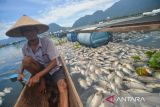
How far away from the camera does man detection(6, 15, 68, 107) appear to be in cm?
391

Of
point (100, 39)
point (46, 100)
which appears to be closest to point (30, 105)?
point (46, 100)

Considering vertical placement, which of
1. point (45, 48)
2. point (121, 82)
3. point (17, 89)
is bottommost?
point (17, 89)

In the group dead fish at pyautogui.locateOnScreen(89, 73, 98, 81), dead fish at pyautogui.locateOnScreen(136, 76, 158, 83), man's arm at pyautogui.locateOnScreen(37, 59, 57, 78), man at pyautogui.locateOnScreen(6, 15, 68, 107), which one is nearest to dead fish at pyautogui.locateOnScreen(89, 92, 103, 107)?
man at pyautogui.locateOnScreen(6, 15, 68, 107)

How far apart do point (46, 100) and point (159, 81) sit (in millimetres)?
2984

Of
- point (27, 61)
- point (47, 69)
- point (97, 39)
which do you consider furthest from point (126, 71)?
point (97, 39)

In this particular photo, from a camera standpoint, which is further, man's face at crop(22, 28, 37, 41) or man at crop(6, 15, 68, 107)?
man's face at crop(22, 28, 37, 41)

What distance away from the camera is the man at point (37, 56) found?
3906 mm

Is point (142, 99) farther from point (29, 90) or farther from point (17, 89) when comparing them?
point (17, 89)

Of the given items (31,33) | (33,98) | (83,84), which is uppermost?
(31,33)

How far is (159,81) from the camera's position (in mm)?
4793

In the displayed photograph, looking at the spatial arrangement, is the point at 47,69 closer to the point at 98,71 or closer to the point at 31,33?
the point at 31,33

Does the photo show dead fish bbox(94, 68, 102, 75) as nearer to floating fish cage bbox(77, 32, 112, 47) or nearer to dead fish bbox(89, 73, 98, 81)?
dead fish bbox(89, 73, 98, 81)

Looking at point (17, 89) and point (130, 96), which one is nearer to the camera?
point (130, 96)

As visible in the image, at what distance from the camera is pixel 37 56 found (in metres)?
4.32
